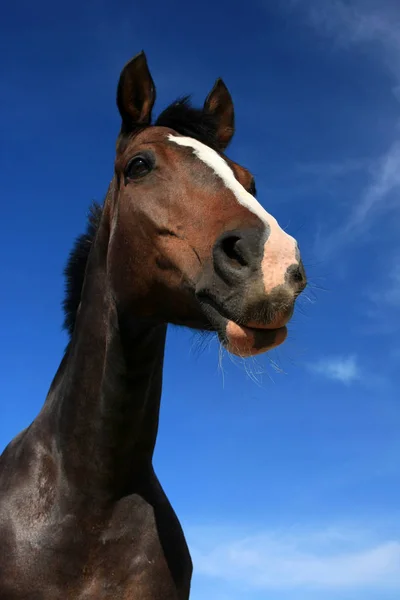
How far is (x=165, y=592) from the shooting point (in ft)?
13.7

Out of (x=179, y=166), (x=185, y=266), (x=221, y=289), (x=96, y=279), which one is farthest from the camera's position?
(x=96, y=279)

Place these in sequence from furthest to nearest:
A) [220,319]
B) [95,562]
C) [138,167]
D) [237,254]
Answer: [138,167] < [95,562] < [220,319] < [237,254]

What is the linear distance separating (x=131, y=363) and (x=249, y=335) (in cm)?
112

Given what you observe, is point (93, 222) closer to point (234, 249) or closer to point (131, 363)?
point (131, 363)

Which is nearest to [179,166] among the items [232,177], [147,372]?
[232,177]

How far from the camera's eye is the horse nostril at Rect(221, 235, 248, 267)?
353 centimetres

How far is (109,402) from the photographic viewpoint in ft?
14.3

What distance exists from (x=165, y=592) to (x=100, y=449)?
3.27 ft

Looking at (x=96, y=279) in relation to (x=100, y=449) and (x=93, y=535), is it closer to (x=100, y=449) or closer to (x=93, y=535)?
(x=100, y=449)

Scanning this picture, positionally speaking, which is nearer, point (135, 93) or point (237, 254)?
point (237, 254)

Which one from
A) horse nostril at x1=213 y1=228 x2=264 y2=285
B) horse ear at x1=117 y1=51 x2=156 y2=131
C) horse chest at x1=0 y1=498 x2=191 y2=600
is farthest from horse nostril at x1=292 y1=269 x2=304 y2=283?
horse ear at x1=117 y1=51 x2=156 y2=131

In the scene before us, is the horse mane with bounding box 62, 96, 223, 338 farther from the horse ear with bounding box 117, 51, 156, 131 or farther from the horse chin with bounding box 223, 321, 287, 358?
the horse chin with bounding box 223, 321, 287, 358

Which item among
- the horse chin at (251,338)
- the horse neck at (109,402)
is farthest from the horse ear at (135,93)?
the horse chin at (251,338)

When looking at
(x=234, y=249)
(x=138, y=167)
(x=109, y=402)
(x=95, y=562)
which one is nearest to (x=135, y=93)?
(x=138, y=167)
